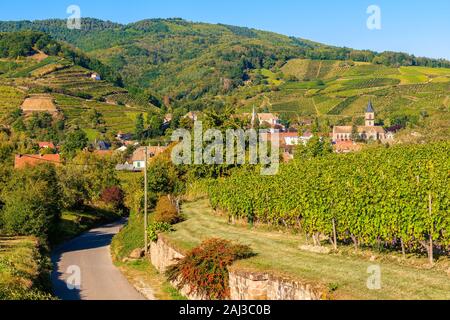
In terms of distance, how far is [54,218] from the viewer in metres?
42.5

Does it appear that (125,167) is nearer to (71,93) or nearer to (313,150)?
(313,150)

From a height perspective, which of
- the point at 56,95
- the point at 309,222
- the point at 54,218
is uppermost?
the point at 56,95

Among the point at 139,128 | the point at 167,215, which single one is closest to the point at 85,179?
the point at 167,215

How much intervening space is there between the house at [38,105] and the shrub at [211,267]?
4283 inches

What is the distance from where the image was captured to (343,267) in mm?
17438

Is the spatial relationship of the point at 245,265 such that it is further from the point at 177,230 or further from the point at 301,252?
the point at 177,230

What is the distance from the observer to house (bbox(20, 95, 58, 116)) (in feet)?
405

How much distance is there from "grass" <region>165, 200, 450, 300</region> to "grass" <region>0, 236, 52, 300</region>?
5.83 metres

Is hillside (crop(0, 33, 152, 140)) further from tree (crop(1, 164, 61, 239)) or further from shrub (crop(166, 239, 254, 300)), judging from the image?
shrub (crop(166, 239, 254, 300))

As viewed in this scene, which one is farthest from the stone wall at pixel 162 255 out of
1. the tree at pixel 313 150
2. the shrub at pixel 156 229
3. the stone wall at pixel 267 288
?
the tree at pixel 313 150
